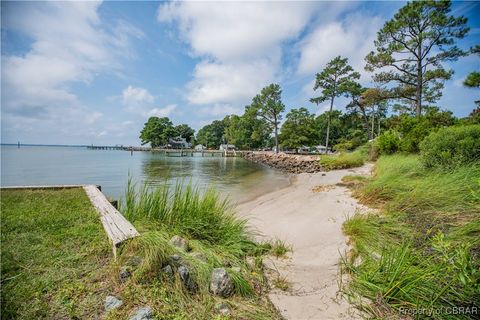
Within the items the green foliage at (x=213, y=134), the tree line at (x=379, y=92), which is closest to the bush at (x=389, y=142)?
the tree line at (x=379, y=92)

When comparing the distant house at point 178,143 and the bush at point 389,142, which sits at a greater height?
the distant house at point 178,143

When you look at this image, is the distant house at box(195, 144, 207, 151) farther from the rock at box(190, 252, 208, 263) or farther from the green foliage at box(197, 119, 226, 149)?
the rock at box(190, 252, 208, 263)

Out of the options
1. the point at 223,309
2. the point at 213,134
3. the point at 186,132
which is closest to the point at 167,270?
the point at 223,309

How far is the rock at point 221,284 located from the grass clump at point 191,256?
63mm

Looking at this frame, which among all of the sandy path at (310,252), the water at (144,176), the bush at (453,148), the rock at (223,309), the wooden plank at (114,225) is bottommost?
the water at (144,176)

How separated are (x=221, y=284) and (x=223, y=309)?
27cm

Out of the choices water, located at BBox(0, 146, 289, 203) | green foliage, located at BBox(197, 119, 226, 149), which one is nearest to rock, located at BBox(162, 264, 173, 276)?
water, located at BBox(0, 146, 289, 203)

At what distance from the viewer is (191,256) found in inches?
108

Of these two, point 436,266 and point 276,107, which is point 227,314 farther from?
point 276,107

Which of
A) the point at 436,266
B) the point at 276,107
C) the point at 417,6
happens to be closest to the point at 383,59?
the point at 417,6

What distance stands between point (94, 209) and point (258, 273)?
4.13m

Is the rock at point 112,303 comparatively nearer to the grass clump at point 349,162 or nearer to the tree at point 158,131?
the grass clump at point 349,162

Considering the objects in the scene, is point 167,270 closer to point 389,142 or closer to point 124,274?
point 124,274

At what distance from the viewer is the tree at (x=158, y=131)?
7094cm
